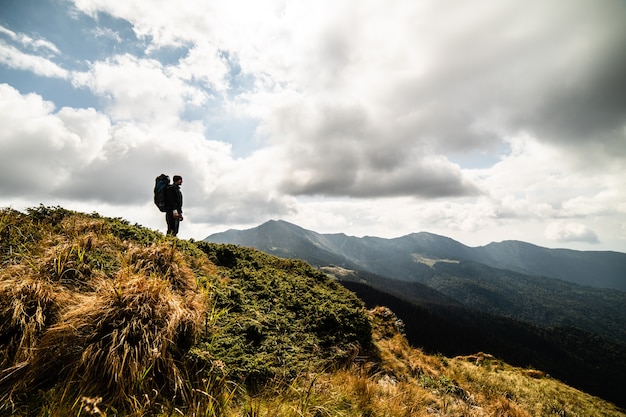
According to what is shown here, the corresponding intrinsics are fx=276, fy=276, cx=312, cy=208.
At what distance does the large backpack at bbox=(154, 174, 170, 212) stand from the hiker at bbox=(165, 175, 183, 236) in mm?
125

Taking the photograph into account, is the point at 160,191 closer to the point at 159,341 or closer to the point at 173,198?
the point at 173,198

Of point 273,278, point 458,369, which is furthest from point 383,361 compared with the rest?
point 458,369

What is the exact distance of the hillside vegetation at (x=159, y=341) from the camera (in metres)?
3.45

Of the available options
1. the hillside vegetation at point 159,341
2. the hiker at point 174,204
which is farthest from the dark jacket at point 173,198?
the hillside vegetation at point 159,341

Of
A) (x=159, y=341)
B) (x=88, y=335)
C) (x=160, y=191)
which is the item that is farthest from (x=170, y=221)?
(x=159, y=341)

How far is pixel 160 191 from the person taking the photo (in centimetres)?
1137

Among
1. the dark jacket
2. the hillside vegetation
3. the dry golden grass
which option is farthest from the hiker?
the dry golden grass

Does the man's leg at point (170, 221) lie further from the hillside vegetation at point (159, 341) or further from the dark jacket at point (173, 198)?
the hillside vegetation at point (159, 341)

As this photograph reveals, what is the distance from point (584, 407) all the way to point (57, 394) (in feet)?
57.6

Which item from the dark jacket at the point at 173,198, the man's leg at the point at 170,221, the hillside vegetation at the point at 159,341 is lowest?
the hillside vegetation at the point at 159,341

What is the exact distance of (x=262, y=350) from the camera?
5324 millimetres

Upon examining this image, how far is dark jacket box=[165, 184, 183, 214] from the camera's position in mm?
11398

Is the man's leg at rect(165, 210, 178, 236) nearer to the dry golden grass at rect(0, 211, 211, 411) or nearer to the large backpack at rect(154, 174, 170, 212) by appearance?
the large backpack at rect(154, 174, 170, 212)

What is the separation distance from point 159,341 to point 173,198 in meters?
8.57
